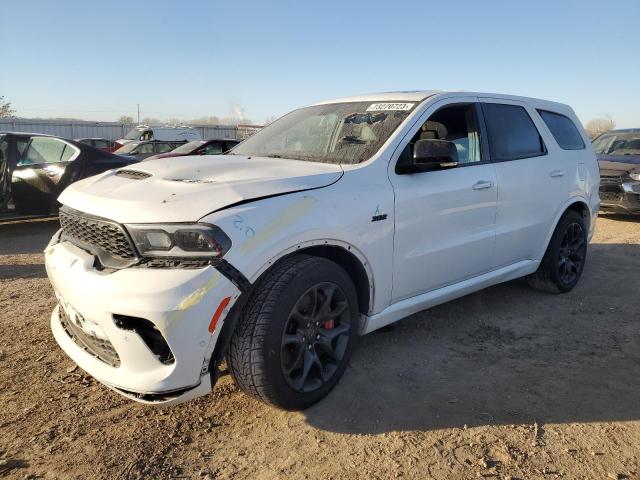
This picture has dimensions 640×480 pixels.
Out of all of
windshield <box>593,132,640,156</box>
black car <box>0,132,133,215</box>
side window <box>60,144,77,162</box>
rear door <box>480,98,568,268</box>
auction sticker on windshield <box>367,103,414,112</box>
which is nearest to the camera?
auction sticker on windshield <box>367,103,414,112</box>

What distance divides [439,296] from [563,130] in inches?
97.3

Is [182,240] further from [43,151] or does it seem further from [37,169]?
[43,151]

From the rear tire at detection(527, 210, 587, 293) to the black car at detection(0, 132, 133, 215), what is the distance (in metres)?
6.37

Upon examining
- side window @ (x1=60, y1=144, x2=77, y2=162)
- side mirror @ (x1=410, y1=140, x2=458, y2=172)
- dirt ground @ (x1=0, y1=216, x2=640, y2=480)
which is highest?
side mirror @ (x1=410, y1=140, x2=458, y2=172)

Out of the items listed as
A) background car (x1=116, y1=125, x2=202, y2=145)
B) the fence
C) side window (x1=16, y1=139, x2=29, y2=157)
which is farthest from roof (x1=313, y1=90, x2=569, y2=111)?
the fence

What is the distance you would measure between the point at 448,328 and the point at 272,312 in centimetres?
201

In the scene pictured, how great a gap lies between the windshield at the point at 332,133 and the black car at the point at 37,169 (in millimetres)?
4475

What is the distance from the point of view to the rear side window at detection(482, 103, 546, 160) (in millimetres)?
4020

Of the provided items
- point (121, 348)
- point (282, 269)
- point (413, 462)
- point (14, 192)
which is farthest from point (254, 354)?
point (14, 192)

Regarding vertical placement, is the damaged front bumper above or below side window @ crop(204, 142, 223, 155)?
below

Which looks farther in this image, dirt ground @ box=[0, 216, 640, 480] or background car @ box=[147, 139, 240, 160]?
background car @ box=[147, 139, 240, 160]

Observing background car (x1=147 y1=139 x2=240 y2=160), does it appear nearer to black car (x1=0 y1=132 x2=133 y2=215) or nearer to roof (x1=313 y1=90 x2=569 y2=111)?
black car (x1=0 y1=132 x2=133 y2=215)

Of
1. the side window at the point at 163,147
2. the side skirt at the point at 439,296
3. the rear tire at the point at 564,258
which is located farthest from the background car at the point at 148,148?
the side skirt at the point at 439,296

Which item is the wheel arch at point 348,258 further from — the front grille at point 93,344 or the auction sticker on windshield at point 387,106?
the auction sticker on windshield at point 387,106
